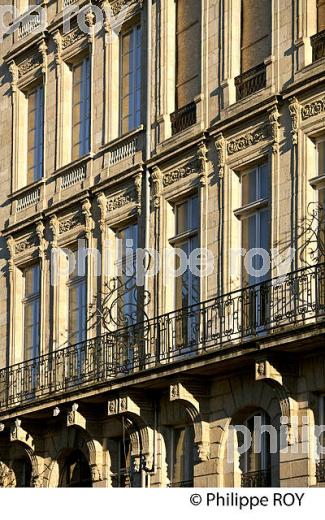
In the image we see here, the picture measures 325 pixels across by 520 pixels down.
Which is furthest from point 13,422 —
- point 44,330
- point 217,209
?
point 217,209

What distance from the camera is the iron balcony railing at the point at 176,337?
26.0 m

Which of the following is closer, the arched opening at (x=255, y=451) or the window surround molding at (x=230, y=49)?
the arched opening at (x=255, y=451)

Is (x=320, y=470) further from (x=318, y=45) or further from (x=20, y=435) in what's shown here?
(x=20, y=435)

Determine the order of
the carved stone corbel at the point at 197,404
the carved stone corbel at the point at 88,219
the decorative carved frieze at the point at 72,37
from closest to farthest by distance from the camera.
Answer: the carved stone corbel at the point at 197,404, the carved stone corbel at the point at 88,219, the decorative carved frieze at the point at 72,37

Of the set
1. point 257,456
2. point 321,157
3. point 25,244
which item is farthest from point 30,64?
point 257,456

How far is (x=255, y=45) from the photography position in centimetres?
2861

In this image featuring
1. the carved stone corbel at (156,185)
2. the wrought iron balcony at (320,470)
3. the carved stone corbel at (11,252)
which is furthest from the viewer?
the carved stone corbel at (11,252)

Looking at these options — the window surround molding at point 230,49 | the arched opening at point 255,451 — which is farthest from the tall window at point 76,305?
the arched opening at point 255,451

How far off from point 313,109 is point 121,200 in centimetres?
613

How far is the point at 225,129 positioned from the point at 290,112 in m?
1.85

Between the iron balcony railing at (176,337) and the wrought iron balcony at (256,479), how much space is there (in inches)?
76.2

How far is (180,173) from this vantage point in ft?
98.4

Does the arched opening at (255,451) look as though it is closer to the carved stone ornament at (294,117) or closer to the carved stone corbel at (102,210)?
the carved stone ornament at (294,117)
